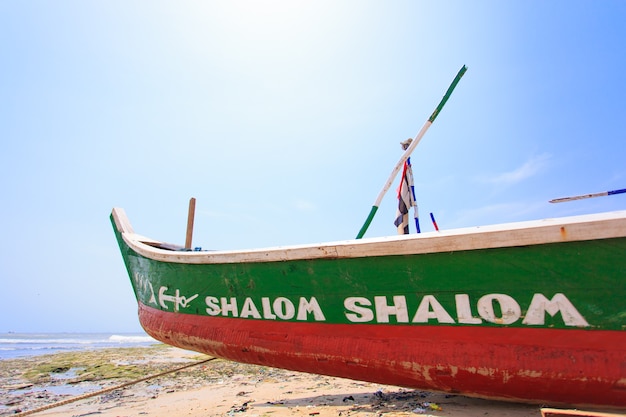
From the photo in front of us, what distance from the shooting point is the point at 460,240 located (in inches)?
98.1

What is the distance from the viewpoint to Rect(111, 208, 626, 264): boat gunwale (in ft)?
7.00

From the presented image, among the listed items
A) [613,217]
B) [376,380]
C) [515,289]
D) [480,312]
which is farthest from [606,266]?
[376,380]

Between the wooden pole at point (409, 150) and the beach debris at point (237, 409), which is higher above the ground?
the wooden pole at point (409, 150)

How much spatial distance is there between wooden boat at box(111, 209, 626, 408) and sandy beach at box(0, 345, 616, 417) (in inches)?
20.6

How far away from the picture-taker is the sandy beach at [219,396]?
3.27 meters

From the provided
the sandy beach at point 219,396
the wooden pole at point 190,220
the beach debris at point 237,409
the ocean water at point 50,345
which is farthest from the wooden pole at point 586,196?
the ocean water at point 50,345

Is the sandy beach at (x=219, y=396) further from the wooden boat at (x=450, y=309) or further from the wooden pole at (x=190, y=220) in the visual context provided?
the wooden pole at (x=190, y=220)

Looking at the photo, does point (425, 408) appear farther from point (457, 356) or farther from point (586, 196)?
point (586, 196)

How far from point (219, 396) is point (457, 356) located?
3929 millimetres

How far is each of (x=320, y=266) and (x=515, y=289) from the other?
139 centimetres

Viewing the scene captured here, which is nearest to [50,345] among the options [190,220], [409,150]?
[190,220]

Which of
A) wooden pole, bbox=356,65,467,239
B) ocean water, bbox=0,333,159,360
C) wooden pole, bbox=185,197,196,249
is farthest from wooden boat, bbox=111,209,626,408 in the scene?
ocean water, bbox=0,333,159,360

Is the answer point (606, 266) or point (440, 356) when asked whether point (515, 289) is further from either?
point (440, 356)

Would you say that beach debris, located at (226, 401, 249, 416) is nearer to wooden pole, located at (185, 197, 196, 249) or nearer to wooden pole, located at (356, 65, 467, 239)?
wooden pole, located at (356, 65, 467, 239)
